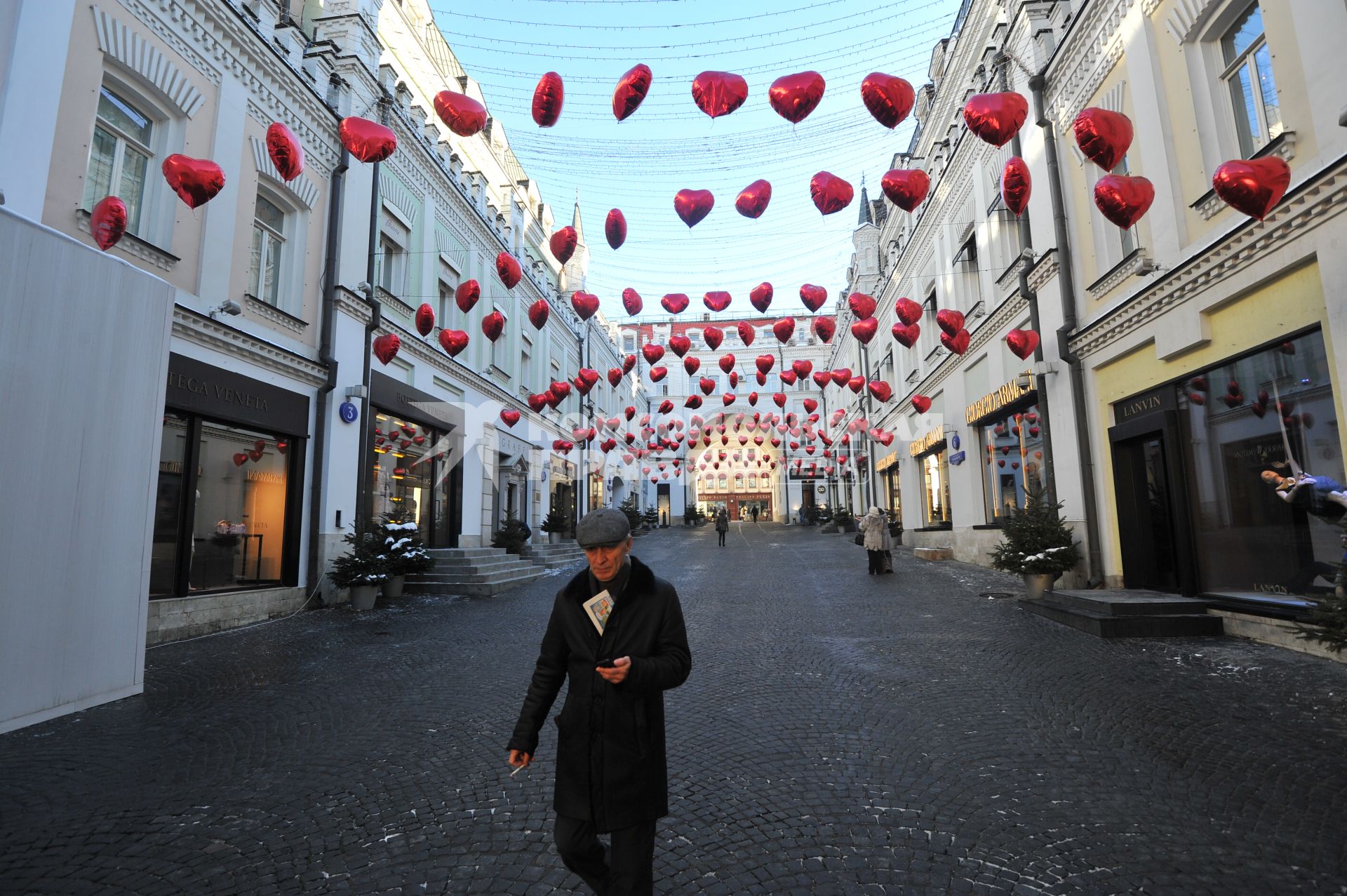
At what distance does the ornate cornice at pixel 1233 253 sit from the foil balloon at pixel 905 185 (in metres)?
3.13

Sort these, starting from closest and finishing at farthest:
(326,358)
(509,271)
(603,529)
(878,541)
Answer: (603,529) → (326,358) → (509,271) → (878,541)

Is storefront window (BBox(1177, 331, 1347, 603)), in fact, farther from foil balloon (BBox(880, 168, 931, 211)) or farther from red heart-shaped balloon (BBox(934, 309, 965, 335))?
red heart-shaped balloon (BBox(934, 309, 965, 335))

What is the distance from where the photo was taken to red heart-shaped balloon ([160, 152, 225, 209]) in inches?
285

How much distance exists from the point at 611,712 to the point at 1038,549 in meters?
9.60

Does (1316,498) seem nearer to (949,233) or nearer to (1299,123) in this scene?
(1299,123)

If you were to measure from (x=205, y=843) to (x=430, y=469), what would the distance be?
13268 mm

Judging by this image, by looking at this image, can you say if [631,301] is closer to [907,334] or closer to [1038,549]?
[907,334]

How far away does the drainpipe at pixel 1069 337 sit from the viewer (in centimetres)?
1046

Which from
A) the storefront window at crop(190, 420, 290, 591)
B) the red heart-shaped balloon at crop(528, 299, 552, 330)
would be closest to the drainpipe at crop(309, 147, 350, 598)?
the storefront window at crop(190, 420, 290, 591)

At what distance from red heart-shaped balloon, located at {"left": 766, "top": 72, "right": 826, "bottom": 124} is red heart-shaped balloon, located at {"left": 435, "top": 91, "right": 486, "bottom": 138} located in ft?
11.2

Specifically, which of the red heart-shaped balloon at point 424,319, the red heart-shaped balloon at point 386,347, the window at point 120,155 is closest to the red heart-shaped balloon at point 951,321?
the red heart-shaped balloon at point 424,319

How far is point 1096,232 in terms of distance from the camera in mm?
10398

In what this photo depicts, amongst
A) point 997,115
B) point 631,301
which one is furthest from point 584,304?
point 997,115

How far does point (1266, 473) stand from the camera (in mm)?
7273
